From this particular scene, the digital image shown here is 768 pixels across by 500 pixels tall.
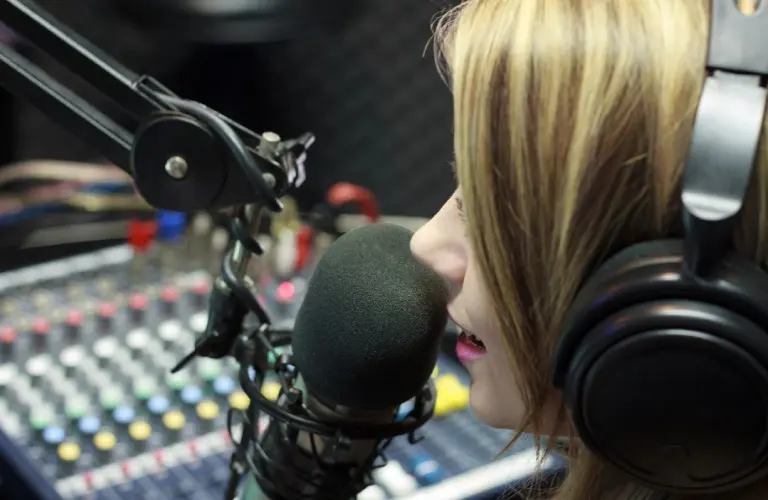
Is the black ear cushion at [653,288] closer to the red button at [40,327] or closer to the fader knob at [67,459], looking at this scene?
the fader knob at [67,459]

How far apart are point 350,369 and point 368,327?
1.0 inches

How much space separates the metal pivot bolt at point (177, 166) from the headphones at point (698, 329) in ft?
0.76

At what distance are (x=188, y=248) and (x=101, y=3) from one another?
1.19 feet

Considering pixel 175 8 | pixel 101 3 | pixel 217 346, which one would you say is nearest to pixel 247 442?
pixel 217 346

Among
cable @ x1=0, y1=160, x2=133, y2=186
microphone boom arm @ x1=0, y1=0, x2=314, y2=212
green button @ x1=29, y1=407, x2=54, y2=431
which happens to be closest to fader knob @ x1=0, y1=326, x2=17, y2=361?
green button @ x1=29, y1=407, x2=54, y2=431

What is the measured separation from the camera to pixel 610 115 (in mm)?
481

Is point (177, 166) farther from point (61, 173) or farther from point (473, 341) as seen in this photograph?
point (61, 173)

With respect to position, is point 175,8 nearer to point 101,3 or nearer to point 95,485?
point 101,3

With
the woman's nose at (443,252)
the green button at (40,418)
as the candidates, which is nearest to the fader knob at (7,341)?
the green button at (40,418)

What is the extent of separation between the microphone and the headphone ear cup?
116mm

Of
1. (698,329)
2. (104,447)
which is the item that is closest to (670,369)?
(698,329)

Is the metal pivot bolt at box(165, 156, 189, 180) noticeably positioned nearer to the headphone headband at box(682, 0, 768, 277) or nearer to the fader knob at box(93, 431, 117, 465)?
the headphone headband at box(682, 0, 768, 277)

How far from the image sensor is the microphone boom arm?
21.4 inches

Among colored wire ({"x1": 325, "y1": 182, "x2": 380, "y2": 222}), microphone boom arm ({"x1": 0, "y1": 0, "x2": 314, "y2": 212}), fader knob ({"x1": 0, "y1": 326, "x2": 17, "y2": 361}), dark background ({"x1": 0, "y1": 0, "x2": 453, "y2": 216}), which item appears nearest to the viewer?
microphone boom arm ({"x1": 0, "y1": 0, "x2": 314, "y2": 212})
